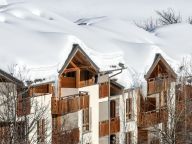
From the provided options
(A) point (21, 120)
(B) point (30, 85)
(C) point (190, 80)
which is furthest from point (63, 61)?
(C) point (190, 80)

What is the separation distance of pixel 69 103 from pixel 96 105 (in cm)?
305

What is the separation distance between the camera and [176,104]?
35.3 metres

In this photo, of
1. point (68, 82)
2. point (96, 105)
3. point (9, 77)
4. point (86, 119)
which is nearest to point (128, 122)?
point (96, 105)

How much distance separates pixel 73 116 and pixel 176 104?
563 centimetres

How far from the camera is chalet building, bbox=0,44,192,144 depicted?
29047 mm

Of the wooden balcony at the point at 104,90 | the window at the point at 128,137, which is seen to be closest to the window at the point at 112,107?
the wooden balcony at the point at 104,90

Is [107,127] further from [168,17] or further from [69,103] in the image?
[168,17]

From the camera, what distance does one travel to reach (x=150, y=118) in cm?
→ 3647

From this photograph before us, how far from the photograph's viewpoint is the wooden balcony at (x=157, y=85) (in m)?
37.4

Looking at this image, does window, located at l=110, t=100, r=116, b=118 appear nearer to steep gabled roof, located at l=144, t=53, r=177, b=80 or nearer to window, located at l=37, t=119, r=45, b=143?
steep gabled roof, located at l=144, t=53, r=177, b=80

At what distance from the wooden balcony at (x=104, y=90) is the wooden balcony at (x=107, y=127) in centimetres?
109

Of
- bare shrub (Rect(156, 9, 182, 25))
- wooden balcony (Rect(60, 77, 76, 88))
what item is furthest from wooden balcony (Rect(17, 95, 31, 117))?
bare shrub (Rect(156, 9, 182, 25))

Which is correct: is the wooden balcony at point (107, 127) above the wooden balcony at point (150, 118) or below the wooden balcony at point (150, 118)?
below

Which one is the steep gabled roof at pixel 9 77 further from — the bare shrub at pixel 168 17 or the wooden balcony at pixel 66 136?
the bare shrub at pixel 168 17
